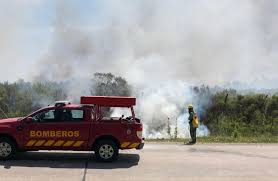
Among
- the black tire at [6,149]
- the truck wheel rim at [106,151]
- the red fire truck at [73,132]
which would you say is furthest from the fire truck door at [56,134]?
the truck wheel rim at [106,151]

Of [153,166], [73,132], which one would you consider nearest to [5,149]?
[73,132]

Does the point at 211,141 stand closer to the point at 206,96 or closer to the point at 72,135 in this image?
the point at 72,135

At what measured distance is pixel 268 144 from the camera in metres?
19.6

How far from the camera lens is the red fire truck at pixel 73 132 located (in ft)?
45.4

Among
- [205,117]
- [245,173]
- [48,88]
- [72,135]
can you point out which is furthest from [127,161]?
[205,117]

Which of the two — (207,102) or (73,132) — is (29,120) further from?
(207,102)

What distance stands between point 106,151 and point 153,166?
5.02 ft

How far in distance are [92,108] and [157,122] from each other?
97.1 ft

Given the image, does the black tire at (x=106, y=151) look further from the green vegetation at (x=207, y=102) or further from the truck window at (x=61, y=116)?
the green vegetation at (x=207, y=102)

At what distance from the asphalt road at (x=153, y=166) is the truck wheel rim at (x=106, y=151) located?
30cm

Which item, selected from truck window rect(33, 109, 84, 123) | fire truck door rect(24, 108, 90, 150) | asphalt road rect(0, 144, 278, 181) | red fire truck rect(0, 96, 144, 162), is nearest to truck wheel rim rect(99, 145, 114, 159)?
red fire truck rect(0, 96, 144, 162)

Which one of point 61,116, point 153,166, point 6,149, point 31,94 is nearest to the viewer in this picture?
point 153,166

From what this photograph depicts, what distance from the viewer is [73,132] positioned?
1387 cm

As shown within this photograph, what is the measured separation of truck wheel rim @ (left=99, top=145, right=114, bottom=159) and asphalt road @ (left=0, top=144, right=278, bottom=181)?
0.30 metres
